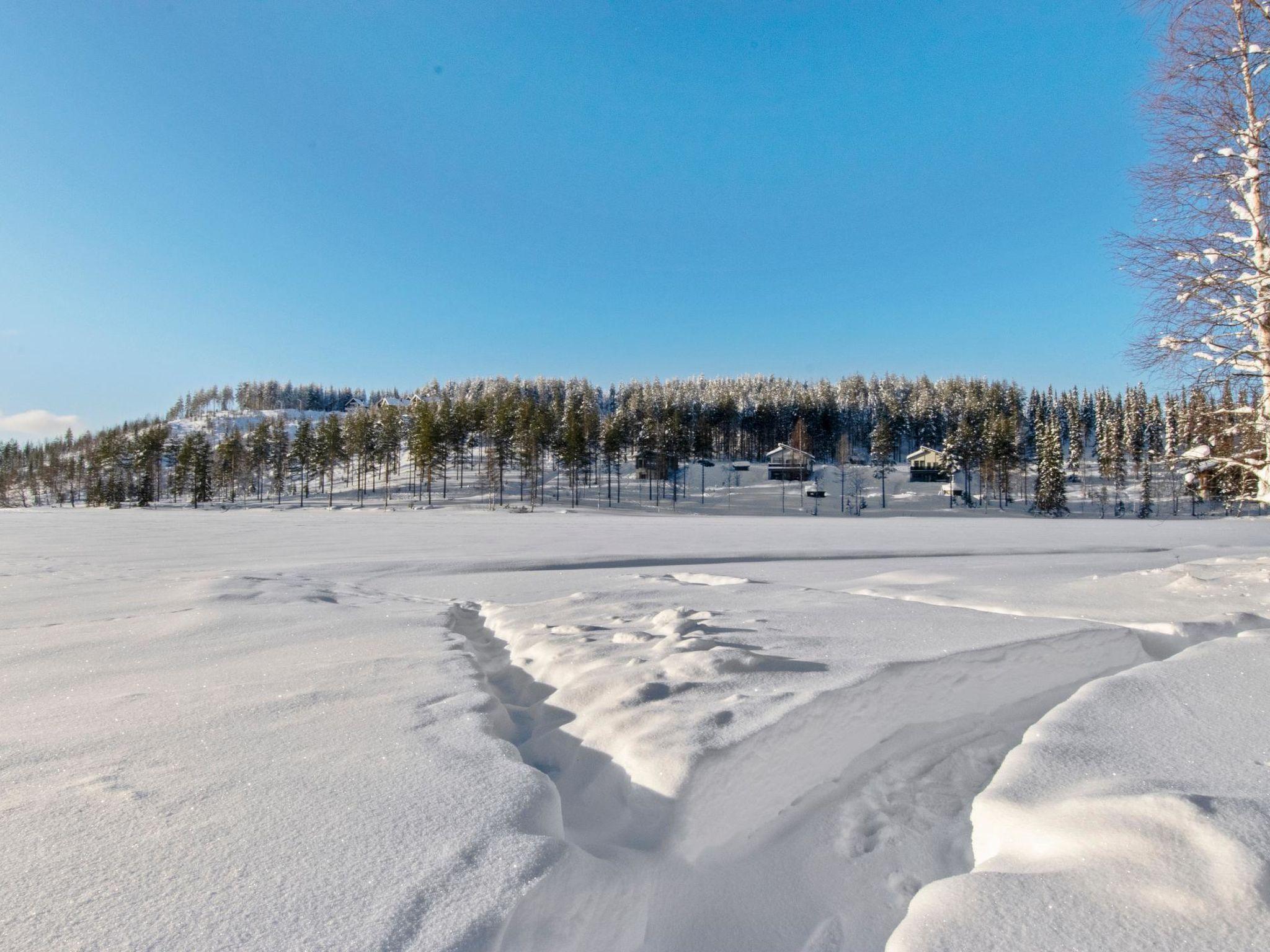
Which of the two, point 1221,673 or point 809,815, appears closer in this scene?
point 809,815

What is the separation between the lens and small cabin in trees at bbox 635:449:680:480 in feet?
211

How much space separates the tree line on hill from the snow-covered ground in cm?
5093

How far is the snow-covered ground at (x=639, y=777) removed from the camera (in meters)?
1.54

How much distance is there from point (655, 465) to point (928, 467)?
32.5 metres

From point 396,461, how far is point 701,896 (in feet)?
243

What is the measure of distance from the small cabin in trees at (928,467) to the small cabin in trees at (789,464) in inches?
473

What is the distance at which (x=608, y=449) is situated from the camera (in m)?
62.2

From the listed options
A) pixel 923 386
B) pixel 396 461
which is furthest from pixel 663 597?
pixel 923 386

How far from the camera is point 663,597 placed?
6.35 meters

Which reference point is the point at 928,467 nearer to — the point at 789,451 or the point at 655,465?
the point at 789,451

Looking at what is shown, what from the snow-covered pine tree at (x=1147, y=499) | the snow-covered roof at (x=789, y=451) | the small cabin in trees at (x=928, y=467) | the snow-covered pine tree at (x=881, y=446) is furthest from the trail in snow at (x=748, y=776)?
the small cabin in trees at (x=928, y=467)

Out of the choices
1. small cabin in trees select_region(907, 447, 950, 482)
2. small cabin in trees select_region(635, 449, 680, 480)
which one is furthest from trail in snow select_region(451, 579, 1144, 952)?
small cabin in trees select_region(907, 447, 950, 482)

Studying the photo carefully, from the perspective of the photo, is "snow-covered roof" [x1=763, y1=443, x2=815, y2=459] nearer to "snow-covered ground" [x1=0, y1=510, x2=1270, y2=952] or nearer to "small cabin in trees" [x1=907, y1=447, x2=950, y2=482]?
"small cabin in trees" [x1=907, y1=447, x2=950, y2=482]

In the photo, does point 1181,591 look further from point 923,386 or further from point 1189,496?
point 923,386
